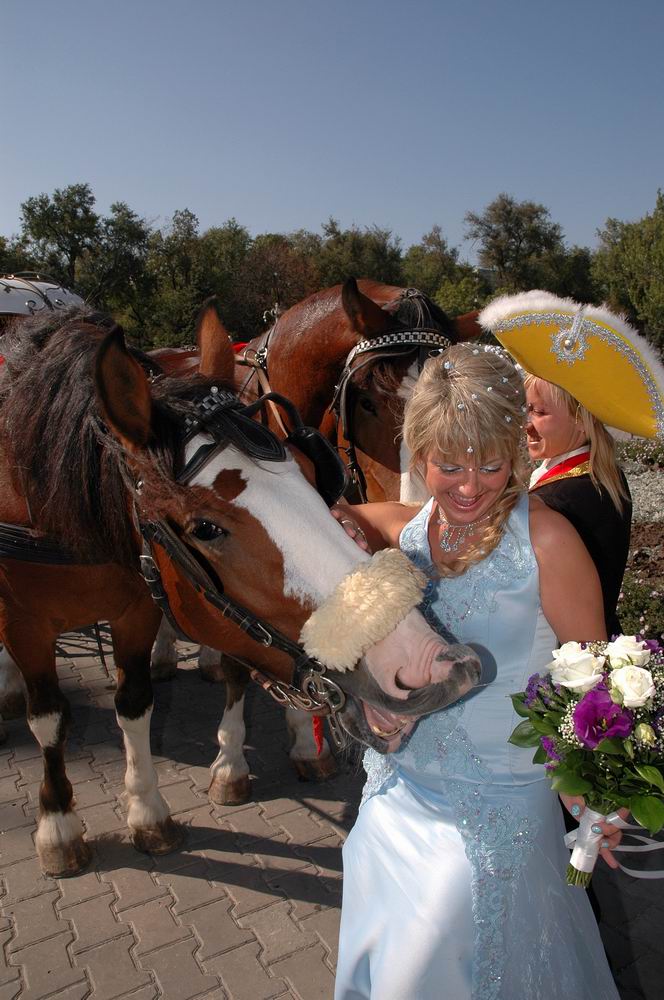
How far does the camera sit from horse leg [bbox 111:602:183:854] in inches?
125

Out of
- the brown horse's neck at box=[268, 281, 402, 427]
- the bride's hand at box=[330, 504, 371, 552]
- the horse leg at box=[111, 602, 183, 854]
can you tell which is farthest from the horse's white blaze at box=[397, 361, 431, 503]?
the horse leg at box=[111, 602, 183, 854]

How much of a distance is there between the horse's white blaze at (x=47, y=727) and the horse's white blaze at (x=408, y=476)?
6.12 ft

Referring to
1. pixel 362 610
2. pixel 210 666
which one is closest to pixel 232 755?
pixel 210 666

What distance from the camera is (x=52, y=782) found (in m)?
3.06

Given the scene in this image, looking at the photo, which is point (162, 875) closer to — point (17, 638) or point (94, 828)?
point (94, 828)

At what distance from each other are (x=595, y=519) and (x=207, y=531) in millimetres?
1184

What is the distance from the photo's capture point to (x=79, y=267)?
29828 millimetres

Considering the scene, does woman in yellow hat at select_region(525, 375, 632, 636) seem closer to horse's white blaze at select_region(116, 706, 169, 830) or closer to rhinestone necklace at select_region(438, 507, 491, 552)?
rhinestone necklace at select_region(438, 507, 491, 552)

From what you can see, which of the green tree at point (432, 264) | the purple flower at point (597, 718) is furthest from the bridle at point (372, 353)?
the green tree at point (432, 264)

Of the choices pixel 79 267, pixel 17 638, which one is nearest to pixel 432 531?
pixel 17 638

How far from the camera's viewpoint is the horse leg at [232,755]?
356cm

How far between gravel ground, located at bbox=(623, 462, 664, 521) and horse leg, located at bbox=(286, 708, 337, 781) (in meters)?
4.94

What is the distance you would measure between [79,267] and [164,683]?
29.4 m

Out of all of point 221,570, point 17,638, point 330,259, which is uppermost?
point 330,259
